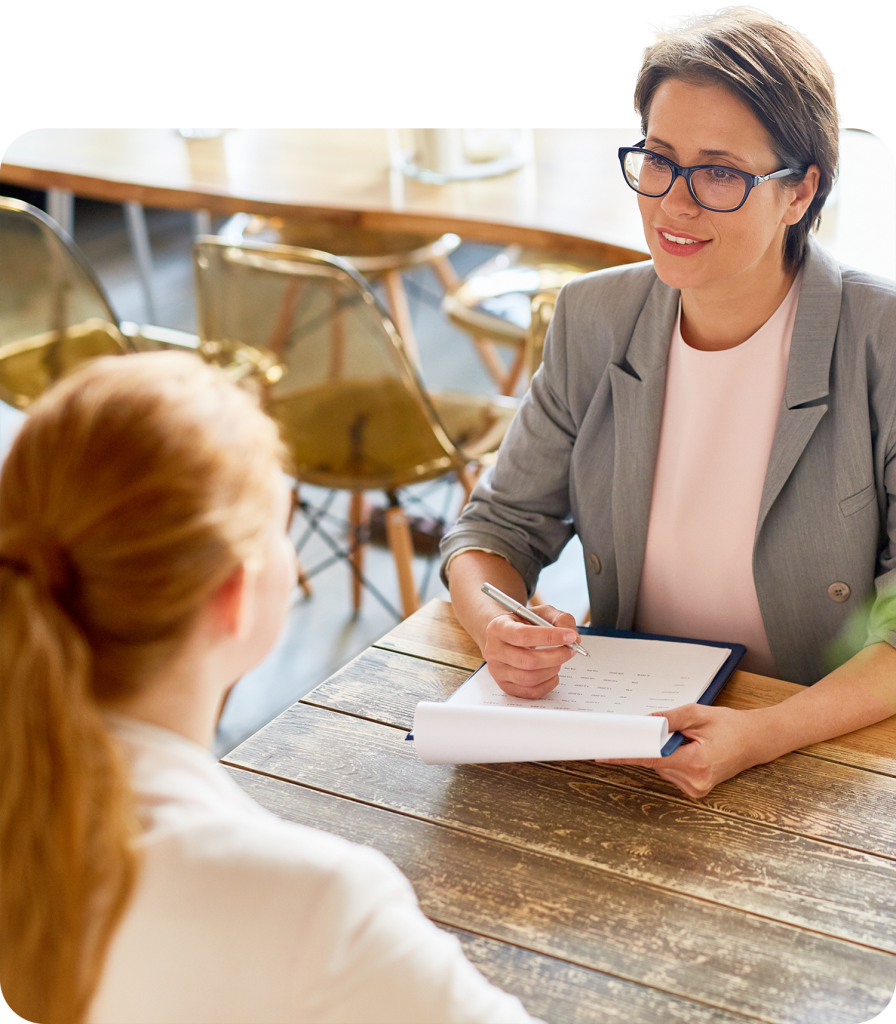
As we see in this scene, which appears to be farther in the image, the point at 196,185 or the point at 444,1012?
the point at 196,185

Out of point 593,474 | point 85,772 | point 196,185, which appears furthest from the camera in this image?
point 196,185

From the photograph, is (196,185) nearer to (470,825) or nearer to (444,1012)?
(470,825)

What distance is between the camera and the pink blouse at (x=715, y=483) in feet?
4.50

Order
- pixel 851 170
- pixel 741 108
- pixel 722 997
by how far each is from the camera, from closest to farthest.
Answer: pixel 722 997, pixel 741 108, pixel 851 170

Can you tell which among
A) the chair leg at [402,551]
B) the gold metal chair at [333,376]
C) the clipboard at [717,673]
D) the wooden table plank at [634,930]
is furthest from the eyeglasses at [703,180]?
the chair leg at [402,551]

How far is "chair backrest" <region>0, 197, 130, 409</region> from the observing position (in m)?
2.64

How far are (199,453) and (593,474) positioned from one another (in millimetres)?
898

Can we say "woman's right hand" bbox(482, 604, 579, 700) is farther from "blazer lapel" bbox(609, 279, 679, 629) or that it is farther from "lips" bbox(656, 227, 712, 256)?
"lips" bbox(656, 227, 712, 256)

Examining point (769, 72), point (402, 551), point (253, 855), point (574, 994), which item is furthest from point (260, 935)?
point (402, 551)

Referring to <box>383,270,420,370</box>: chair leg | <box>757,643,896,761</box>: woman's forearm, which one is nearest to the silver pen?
<box>757,643,896,761</box>: woman's forearm

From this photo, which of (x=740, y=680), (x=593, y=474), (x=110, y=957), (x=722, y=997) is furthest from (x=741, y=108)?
(x=110, y=957)

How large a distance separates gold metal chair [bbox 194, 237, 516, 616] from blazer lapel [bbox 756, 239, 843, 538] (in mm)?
1148

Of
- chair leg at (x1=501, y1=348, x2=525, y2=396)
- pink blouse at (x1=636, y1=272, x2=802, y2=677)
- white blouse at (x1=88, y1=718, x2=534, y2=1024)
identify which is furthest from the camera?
chair leg at (x1=501, y1=348, x2=525, y2=396)

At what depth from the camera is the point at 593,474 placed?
148 centimetres
